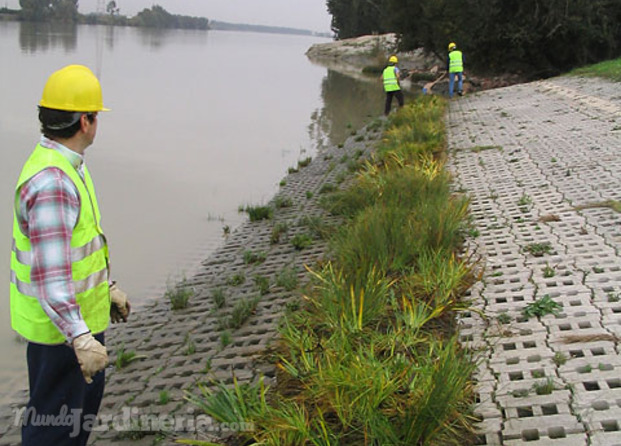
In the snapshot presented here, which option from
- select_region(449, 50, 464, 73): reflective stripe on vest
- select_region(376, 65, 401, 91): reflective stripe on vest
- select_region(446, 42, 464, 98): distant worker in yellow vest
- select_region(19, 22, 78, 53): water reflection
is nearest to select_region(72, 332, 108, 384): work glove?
select_region(376, 65, 401, 91): reflective stripe on vest

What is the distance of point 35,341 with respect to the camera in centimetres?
301

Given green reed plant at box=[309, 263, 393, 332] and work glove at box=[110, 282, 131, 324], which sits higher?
work glove at box=[110, 282, 131, 324]

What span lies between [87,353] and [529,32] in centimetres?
2963

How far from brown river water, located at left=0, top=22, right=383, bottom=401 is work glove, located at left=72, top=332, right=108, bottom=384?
223cm

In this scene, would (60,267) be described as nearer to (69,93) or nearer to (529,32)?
(69,93)

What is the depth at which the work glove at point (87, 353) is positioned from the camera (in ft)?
9.35

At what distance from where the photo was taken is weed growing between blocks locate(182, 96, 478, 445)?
358 centimetres

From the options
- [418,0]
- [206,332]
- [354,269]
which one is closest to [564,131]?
[354,269]

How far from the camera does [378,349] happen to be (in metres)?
4.43

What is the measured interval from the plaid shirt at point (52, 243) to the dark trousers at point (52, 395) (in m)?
0.27

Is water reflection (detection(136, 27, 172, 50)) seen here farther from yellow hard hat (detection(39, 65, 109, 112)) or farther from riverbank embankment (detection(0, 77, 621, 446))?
yellow hard hat (detection(39, 65, 109, 112))

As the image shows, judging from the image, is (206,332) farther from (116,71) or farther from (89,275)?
(116,71)

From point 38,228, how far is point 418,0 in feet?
119

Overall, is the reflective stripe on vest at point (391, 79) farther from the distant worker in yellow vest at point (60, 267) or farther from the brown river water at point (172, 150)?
the distant worker in yellow vest at point (60, 267)
